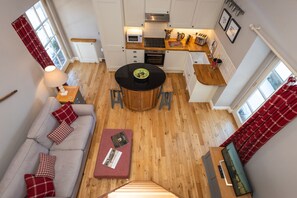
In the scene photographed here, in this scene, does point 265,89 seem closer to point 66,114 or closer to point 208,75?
point 208,75

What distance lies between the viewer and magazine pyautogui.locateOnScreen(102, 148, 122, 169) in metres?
2.79

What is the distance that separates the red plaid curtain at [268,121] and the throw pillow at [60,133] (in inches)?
118

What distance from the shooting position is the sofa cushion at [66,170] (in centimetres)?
246

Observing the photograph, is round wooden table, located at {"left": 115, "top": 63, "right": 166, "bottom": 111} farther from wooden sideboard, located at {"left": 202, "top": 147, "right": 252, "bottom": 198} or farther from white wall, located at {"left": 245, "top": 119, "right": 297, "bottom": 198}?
white wall, located at {"left": 245, "top": 119, "right": 297, "bottom": 198}

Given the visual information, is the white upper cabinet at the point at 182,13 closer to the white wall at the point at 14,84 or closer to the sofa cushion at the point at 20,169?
the white wall at the point at 14,84

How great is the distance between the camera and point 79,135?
3041 millimetres

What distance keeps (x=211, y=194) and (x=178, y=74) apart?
3241 mm

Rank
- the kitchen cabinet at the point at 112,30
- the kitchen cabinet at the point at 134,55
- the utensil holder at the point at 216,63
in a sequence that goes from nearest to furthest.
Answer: the kitchen cabinet at the point at 112,30
the utensil holder at the point at 216,63
the kitchen cabinet at the point at 134,55

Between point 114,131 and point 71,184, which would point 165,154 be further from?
point 71,184

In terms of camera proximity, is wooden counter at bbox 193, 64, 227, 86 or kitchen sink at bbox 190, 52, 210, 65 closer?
wooden counter at bbox 193, 64, 227, 86

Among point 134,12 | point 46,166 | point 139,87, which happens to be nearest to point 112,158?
point 46,166

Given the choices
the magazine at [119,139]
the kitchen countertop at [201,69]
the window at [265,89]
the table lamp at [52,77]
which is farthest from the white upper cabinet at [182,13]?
the magazine at [119,139]

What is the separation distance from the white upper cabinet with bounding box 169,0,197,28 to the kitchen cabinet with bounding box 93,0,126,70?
1.23 m

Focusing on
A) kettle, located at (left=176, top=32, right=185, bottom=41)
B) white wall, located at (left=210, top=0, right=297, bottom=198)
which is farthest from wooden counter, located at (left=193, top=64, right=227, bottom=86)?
kettle, located at (left=176, top=32, right=185, bottom=41)
